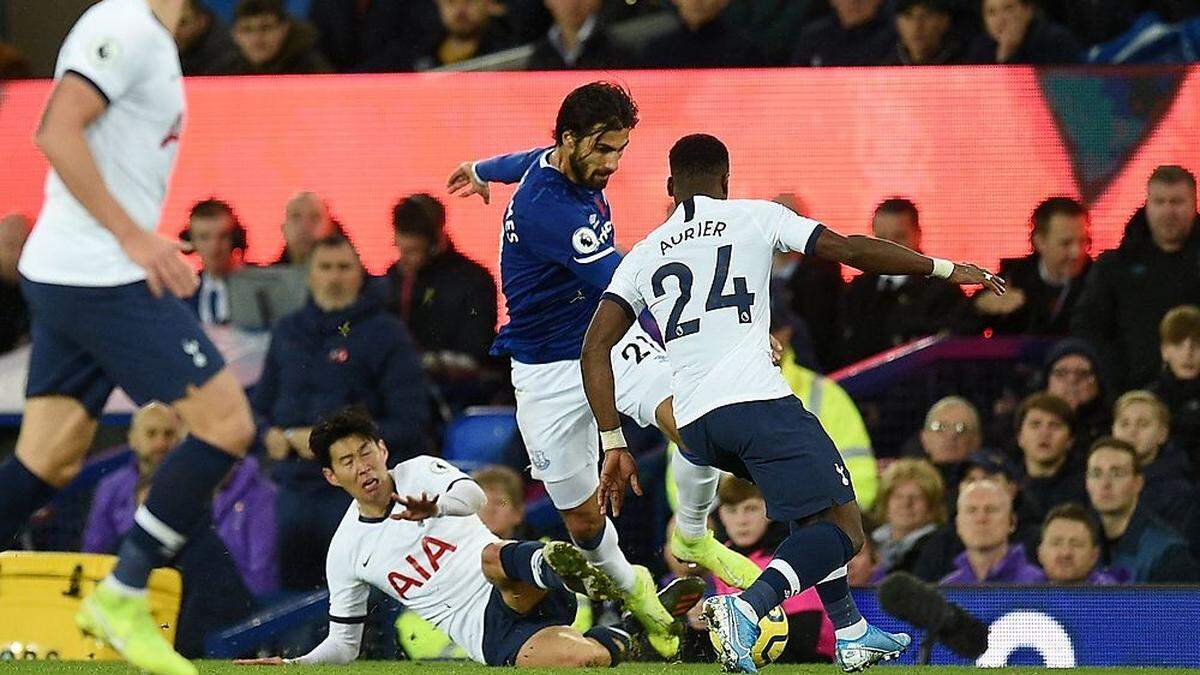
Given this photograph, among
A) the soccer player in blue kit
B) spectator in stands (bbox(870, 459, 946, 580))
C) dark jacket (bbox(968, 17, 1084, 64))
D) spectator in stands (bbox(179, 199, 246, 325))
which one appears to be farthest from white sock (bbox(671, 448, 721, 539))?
spectator in stands (bbox(179, 199, 246, 325))

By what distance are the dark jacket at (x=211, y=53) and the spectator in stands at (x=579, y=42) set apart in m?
1.84

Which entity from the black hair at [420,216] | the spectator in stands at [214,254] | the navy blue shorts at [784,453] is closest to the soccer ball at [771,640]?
the navy blue shorts at [784,453]

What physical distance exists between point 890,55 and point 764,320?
13.6 ft

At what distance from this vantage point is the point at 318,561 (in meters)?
10.0

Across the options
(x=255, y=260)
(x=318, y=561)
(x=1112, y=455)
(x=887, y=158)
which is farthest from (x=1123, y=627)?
(x=255, y=260)

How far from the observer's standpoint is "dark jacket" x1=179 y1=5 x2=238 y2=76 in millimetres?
11414

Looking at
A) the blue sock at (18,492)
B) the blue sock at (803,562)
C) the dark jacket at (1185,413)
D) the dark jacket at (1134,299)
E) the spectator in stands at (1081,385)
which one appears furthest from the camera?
the dark jacket at (1134,299)

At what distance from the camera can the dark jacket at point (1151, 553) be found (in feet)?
29.2

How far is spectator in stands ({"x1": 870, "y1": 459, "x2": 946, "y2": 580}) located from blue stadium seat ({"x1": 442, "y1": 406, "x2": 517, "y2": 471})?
6.12 ft

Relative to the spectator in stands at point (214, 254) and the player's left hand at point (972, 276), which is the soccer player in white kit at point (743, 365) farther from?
the spectator in stands at point (214, 254)

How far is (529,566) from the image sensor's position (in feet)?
25.6

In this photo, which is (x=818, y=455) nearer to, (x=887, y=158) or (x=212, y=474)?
(x=212, y=474)

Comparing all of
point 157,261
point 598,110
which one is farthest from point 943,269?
point 157,261

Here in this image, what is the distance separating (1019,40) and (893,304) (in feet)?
4.85
